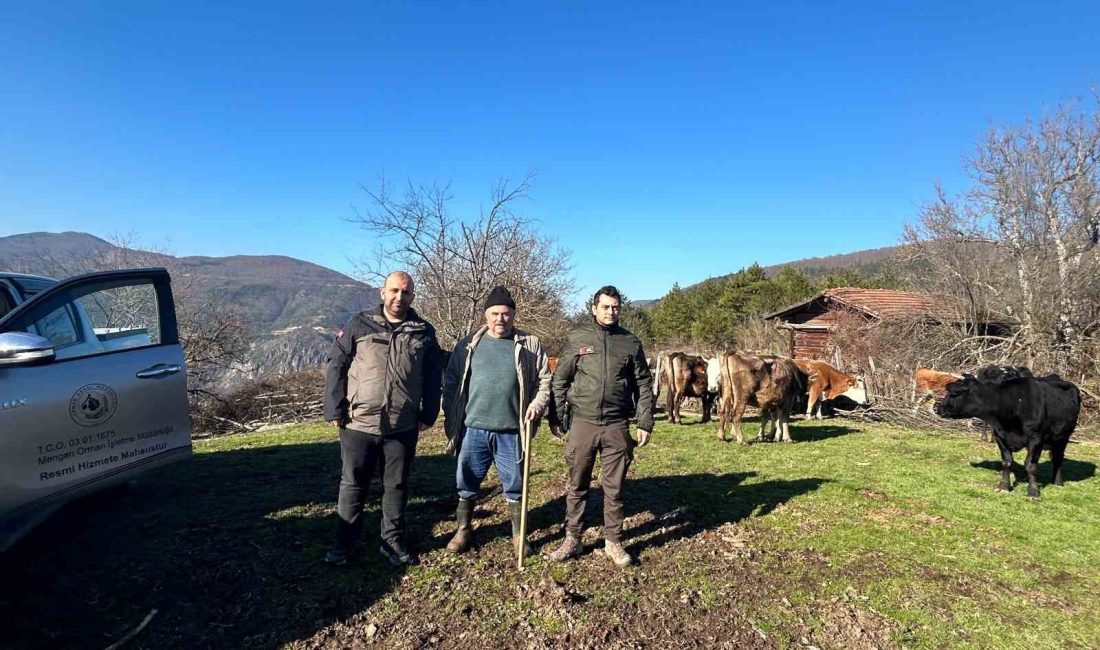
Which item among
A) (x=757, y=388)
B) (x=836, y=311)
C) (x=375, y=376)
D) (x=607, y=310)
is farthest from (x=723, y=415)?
(x=836, y=311)

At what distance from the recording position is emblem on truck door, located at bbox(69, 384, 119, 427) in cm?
369

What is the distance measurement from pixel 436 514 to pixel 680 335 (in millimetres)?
41922

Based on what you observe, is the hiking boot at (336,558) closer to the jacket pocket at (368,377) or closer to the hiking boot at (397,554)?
the hiking boot at (397,554)

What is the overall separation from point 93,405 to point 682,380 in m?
10.9

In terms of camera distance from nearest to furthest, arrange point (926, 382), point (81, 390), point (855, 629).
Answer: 1. point (855, 629)
2. point (81, 390)
3. point (926, 382)

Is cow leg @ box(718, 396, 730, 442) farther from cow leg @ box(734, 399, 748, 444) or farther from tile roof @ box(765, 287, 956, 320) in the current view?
tile roof @ box(765, 287, 956, 320)

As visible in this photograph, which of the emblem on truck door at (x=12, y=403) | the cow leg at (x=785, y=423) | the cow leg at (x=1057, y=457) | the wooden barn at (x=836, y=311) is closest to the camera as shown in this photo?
the emblem on truck door at (x=12, y=403)

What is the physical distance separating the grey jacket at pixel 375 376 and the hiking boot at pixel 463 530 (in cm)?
85

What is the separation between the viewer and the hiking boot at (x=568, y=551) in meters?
4.40

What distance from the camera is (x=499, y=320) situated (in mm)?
4355

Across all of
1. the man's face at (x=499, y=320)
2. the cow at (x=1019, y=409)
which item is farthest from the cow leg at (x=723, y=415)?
the man's face at (x=499, y=320)

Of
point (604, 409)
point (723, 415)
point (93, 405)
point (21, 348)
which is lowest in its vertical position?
point (723, 415)

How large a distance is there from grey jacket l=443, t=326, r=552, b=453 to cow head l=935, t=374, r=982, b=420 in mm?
5442

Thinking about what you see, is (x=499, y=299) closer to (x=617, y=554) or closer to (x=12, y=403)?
(x=617, y=554)
